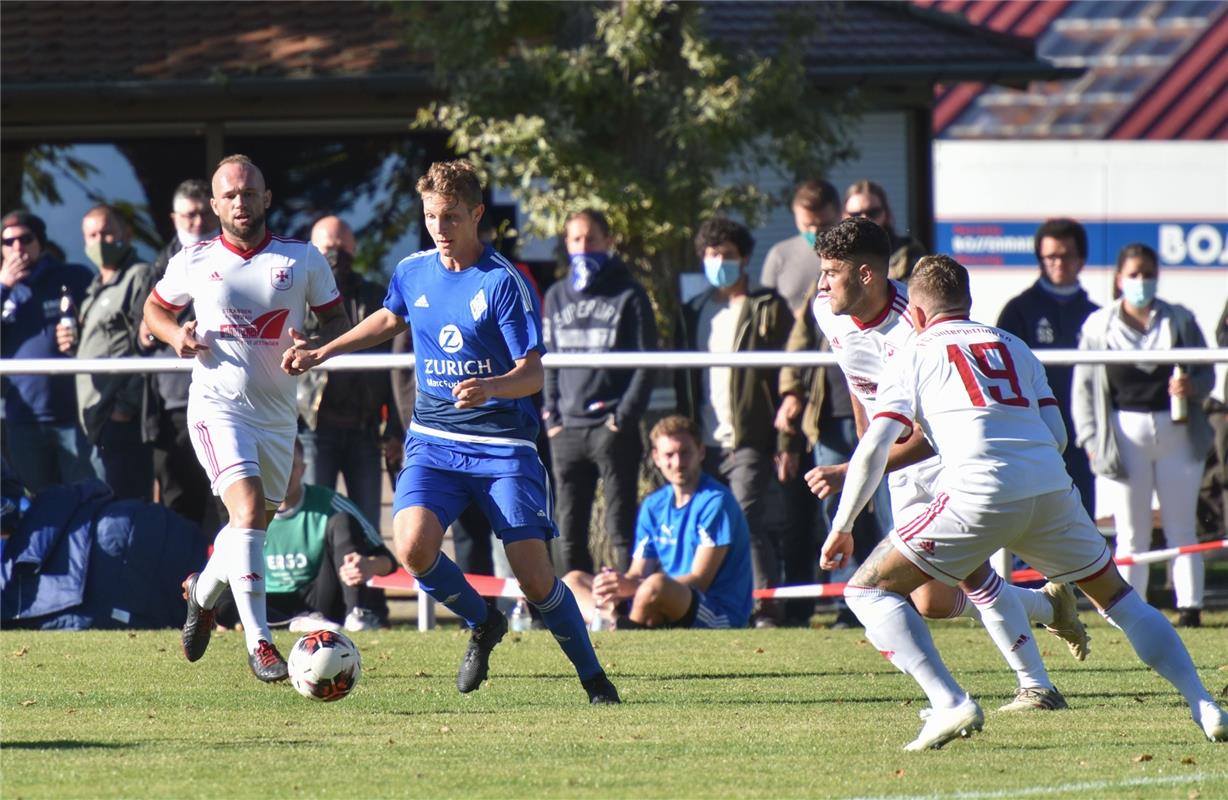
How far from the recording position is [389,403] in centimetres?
1124

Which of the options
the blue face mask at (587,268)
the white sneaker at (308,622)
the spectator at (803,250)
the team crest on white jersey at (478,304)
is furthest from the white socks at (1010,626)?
the blue face mask at (587,268)

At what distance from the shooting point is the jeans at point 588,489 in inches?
433

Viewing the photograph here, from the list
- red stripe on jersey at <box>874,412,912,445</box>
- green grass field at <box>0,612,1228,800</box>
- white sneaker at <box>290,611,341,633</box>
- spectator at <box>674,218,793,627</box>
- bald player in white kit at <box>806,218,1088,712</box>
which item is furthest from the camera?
spectator at <box>674,218,793,627</box>

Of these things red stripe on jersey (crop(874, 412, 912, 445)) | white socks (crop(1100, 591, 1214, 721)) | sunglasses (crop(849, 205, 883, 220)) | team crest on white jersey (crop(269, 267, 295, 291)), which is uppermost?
sunglasses (crop(849, 205, 883, 220))

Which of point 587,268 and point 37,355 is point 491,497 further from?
point 37,355

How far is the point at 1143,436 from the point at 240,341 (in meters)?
5.36

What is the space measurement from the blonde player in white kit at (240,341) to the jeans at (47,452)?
2897mm

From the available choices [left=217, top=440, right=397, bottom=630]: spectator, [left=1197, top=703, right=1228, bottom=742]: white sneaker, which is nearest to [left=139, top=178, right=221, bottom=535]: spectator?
[left=217, top=440, right=397, bottom=630]: spectator

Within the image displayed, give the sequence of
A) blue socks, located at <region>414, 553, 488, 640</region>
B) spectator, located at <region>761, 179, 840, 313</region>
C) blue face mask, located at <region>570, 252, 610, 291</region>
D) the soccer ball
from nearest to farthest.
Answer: the soccer ball
blue socks, located at <region>414, 553, 488, 640</region>
spectator, located at <region>761, 179, 840, 313</region>
blue face mask, located at <region>570, 252, 610, 291</region>

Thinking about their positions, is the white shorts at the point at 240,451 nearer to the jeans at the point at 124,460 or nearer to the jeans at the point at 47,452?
the jeans at the point at 124,460

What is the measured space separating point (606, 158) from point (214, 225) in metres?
3.56

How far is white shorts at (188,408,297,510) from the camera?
820 centimetres

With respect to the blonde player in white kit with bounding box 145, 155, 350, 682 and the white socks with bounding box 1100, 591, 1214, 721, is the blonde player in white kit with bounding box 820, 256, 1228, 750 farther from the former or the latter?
the blonde player in white kit with bounding box 145, 155, 350, 682

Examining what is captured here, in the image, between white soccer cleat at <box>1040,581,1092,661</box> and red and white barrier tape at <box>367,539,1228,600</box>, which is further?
red and white barrier tape at <box>367,539,1228,600</box>
